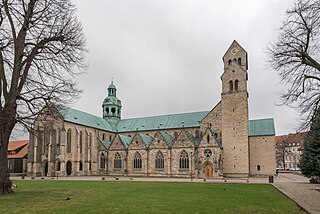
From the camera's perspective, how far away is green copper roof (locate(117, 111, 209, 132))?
193 ft

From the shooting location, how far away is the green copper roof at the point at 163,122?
58.9m

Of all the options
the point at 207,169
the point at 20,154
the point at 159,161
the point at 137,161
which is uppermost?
the point at 20,154

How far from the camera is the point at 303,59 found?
15.8 m

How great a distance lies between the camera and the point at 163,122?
6312 cm

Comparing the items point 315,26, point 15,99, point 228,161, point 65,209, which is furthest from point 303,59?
point 228,161

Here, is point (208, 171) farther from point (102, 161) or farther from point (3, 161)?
point (3, 161)

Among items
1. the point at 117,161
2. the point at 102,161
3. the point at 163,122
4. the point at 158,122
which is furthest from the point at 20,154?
the point at 163,122

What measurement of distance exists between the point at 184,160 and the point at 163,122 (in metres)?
14.4

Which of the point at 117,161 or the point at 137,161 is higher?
the point at 137,161

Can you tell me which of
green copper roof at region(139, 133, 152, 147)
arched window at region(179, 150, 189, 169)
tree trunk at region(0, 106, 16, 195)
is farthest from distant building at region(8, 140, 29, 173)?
tree trunk at region(0, 106, 16, 195)

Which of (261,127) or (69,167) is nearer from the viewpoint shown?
(261,127)

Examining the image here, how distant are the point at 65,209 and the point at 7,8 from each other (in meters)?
13.0

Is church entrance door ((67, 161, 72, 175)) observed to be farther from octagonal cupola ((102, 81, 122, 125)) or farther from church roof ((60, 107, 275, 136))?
octagonal cupola ((102, 81, 122, 125))

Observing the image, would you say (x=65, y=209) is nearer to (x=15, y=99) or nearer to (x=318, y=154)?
(x=15, y=99)
